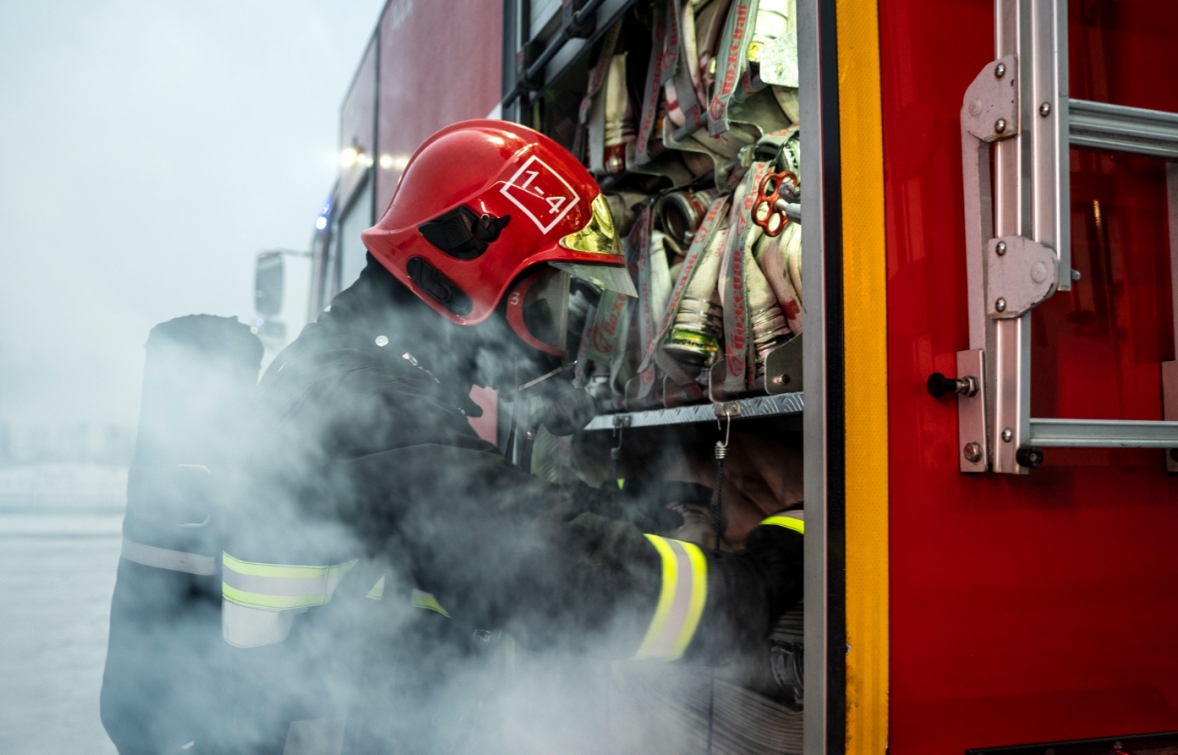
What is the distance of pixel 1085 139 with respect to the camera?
41.9 inches

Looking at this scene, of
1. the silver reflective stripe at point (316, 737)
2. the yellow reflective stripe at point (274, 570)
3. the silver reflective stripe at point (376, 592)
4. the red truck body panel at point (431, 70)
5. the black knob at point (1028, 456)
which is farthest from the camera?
the red truck body panel at point (431, 70)

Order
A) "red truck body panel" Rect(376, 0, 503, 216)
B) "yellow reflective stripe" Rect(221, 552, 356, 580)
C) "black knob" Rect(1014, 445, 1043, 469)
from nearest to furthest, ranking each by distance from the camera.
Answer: "black knob" Rect(1014, 445, 1043, 469)
"yellow reflective stripe" Rect(221, 552, 356, 580)
"red truck body panel" Rect(376, 0, 503, 216)

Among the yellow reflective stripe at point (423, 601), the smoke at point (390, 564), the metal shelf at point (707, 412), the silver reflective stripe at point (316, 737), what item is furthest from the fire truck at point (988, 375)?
the silver reflective stripe at point (316, 737)

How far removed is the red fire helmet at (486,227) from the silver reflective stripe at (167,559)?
717 mm

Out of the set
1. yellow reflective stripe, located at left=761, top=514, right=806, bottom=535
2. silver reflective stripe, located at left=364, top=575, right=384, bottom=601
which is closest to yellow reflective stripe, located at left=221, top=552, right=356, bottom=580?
silver reflective stripe, located at left=364, top=575, right=384, bottom=601

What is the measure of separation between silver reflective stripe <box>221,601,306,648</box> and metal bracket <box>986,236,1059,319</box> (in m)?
1.27

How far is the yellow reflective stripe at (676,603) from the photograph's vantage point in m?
1.22

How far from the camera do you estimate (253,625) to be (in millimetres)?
1321

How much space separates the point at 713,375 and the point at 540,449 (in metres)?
0.99

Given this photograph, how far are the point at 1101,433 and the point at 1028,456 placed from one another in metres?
0.15

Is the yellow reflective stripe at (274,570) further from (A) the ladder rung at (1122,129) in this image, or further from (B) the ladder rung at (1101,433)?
(A) the ladder rung at (1122,129)

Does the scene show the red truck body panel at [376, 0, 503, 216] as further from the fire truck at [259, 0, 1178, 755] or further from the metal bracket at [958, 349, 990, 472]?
the metal bracket at [958, 349, 990, 472]

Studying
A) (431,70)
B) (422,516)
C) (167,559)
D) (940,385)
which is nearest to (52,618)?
(167,559)

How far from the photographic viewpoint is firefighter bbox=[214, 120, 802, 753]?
1.21 metres
